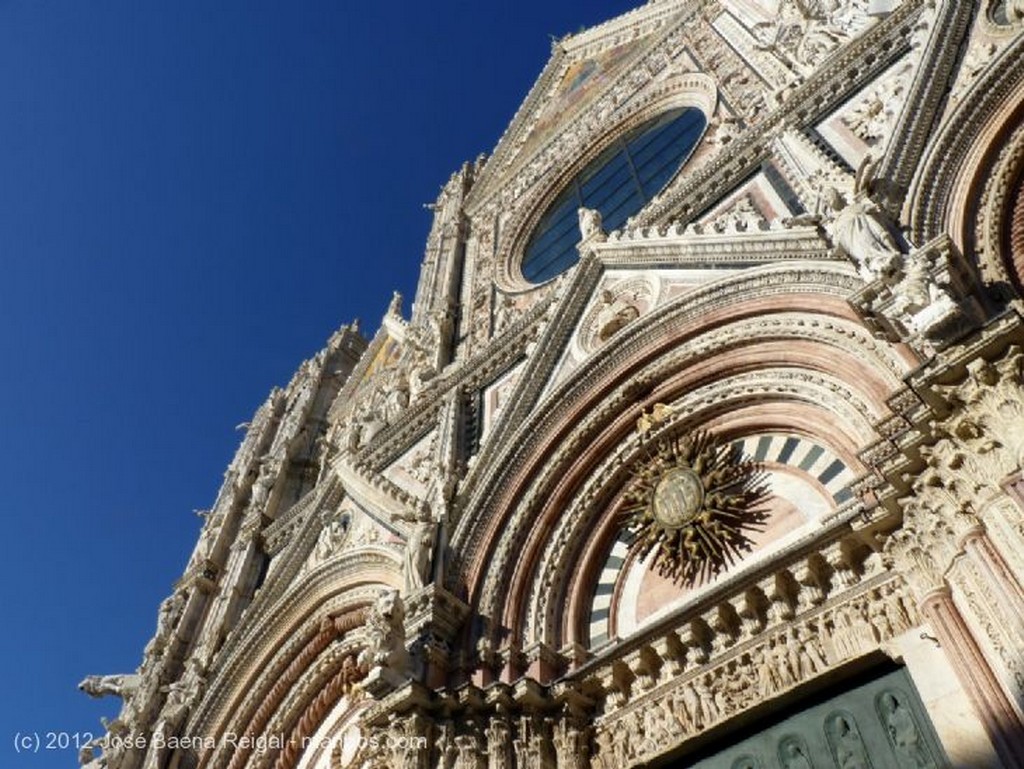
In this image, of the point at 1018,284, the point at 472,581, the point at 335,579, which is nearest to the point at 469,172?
the point at 335,579

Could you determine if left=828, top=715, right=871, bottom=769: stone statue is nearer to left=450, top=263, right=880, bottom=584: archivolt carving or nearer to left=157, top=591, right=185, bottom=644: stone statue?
left=450, top=263, right=880, bottom=584: archivolt carving

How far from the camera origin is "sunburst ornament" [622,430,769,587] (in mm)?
7051

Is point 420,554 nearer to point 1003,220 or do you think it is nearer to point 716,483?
point 716,483

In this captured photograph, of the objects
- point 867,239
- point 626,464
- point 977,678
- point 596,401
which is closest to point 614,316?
point 596,401

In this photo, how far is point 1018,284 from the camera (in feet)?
18.0

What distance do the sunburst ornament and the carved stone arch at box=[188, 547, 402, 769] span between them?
11.1 ft

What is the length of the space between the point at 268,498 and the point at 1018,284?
40.3 feet

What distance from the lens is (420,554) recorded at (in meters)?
8.32

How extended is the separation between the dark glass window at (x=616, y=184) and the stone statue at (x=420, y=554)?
495cm

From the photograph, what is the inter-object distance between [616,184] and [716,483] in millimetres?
6845

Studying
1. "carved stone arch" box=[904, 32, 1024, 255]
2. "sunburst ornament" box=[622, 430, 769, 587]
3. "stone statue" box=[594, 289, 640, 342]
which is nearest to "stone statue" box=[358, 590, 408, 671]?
"sunburst ornament" box=[622, 430, 769, 587]

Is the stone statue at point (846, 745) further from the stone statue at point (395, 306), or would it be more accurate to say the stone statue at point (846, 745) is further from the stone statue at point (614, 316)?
the stone statue at point (395, 306)

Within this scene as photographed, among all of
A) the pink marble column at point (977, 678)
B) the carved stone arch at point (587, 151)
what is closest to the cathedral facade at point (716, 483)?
the pink marble column at point (977, 678)

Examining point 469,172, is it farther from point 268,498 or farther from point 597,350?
point 597,350
